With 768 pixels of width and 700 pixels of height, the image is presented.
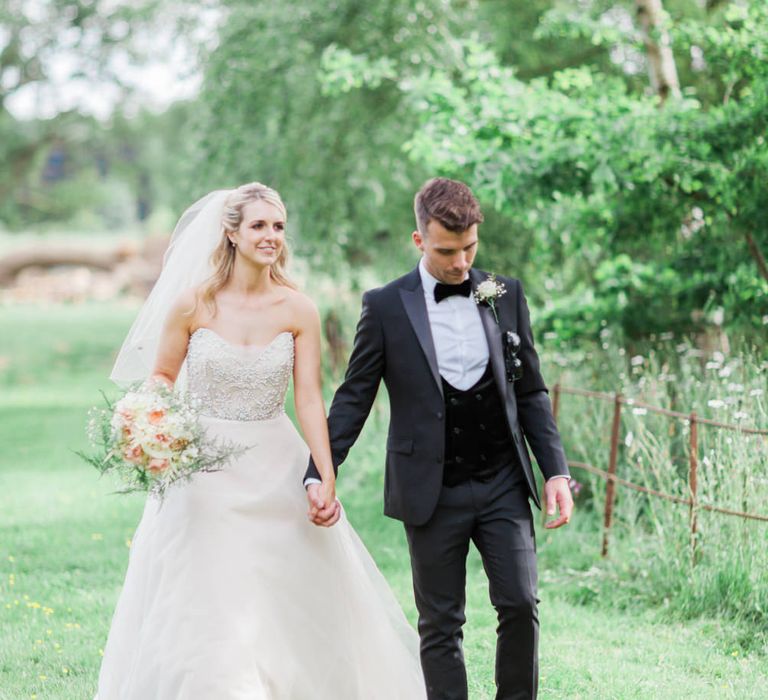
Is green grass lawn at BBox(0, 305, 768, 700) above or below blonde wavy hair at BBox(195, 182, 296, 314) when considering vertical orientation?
below

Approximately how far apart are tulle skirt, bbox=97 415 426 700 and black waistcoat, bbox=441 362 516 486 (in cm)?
79

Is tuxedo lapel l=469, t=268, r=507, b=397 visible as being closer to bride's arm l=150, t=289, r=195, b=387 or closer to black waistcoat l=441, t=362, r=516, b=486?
black waistcoat l=441, t=362, r=516, b=486

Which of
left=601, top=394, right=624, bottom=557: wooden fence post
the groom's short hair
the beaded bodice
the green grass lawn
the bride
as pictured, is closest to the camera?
the groom's short hair

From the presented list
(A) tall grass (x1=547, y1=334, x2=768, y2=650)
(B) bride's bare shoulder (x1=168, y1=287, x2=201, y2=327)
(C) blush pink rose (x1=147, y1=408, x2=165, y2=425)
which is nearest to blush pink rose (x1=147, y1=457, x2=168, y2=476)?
(C) blush pink rose (x1=147, y1=408, x2=165, y2=425)

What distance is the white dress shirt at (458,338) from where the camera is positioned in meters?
4.35

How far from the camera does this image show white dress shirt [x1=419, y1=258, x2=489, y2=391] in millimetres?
4352

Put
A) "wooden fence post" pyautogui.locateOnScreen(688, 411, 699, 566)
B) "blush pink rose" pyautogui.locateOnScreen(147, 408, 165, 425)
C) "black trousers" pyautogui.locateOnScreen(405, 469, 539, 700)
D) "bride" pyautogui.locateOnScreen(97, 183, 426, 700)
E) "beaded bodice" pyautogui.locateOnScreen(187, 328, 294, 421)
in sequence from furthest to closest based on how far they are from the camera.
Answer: "wooden fence post" pyautogui.locateOnScreen(688, 411, 699, 566) → "beaded bodice" pyautogui.locateOnScreen(187, 328, 294, 421) → "bride" pyautogui.locateOnScreen(97, 183, 426, 700) → "blush pink rose" pyautogui.locateOnScreen(147, 408, 165, 425) → "black trousers" pyautogui.locateOnScreen(405, 469, 539, 700)

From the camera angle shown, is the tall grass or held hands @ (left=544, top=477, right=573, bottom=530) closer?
held hands @ (left=544, top=477, right=573, bottom=530)

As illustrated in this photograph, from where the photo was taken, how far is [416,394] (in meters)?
4.34

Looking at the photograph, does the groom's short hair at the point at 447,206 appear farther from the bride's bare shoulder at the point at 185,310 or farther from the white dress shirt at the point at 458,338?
the bride's bare shoulder at the point at 185,310

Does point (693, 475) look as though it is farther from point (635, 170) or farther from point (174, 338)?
point (174, 338)

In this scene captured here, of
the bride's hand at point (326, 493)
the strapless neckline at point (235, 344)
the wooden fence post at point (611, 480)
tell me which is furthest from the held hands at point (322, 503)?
the wooden fence post at point (611, 480)

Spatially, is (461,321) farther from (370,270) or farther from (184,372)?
(370,270)

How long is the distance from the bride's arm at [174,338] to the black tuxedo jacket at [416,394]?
0.75 m
